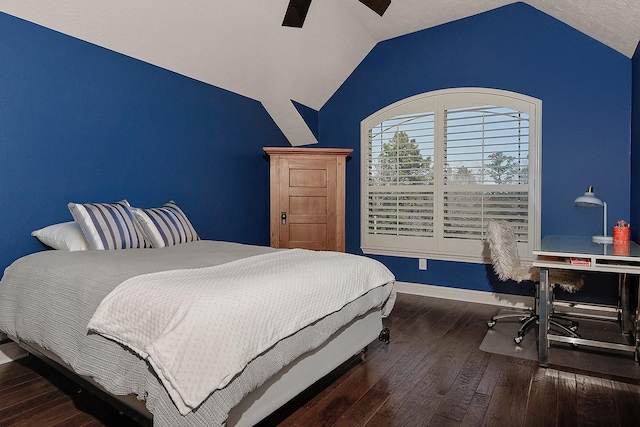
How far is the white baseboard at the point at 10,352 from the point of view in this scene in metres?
2.68

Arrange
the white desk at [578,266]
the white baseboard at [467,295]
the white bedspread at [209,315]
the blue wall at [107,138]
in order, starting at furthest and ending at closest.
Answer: the white baseboard at [467,295] → the blue wall at [107,138] → the white desk at [578,266] → the white bedspread at [209,315]

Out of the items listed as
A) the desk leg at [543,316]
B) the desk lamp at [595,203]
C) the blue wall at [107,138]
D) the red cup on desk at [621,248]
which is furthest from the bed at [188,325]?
the desk lamp at [595,203]

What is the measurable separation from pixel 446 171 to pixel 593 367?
90.0 inches

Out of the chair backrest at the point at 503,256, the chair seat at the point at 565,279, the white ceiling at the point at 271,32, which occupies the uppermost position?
the white ceiling at the point at 271,32

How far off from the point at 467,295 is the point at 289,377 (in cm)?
292

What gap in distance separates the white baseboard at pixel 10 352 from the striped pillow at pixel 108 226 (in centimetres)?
92

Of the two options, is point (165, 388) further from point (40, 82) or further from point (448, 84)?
point (448, 84)

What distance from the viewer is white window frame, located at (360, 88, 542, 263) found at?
12.6 feet

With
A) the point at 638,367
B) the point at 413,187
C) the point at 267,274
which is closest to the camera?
the point at 267,274

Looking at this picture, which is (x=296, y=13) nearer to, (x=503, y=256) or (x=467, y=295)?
(x=503, y=256)

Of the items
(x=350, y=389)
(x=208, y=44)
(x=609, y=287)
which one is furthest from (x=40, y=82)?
(x=609, y=287)

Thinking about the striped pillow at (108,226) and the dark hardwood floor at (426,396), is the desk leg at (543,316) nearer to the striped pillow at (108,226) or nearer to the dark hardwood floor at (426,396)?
the dark hardwood floor at (426,396)

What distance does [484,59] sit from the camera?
4086 millimetres

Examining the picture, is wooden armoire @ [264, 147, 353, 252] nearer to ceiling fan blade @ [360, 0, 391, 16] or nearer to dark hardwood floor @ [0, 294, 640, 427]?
ceiling fan blade @ [360, 0, 391, 16]
